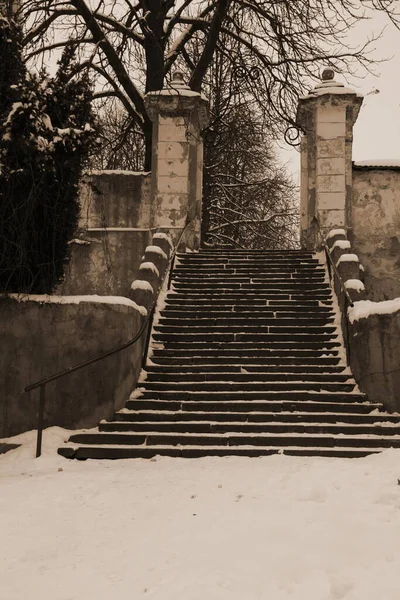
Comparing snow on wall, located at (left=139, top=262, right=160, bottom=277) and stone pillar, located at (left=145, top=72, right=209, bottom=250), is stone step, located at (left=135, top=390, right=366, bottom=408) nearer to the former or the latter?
snow on wall, located at (left=139, top=262, right=160, bottom=277)

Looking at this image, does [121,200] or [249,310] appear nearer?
[249,310]

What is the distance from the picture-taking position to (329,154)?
609 inches

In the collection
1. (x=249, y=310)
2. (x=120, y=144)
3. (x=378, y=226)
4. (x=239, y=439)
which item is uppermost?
(x=120, y=144)

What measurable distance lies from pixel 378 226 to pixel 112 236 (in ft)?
18.5

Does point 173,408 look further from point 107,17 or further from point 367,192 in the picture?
point 107,17

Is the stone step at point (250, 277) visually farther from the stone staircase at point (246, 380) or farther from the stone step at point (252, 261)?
the stone step at point (252, 261)

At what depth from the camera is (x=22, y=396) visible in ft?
28.7

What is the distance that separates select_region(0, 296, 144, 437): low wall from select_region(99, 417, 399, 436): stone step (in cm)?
44

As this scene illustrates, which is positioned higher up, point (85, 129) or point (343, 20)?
point (343, 20)

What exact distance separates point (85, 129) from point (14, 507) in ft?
15.9

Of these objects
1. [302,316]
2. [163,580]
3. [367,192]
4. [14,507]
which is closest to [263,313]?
[302,316]

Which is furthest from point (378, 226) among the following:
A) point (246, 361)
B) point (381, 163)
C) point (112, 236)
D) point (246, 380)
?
point (246, 380)

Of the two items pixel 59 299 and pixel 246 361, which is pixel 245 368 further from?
pixel 59 299

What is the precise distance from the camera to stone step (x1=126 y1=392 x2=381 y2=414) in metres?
8.81
